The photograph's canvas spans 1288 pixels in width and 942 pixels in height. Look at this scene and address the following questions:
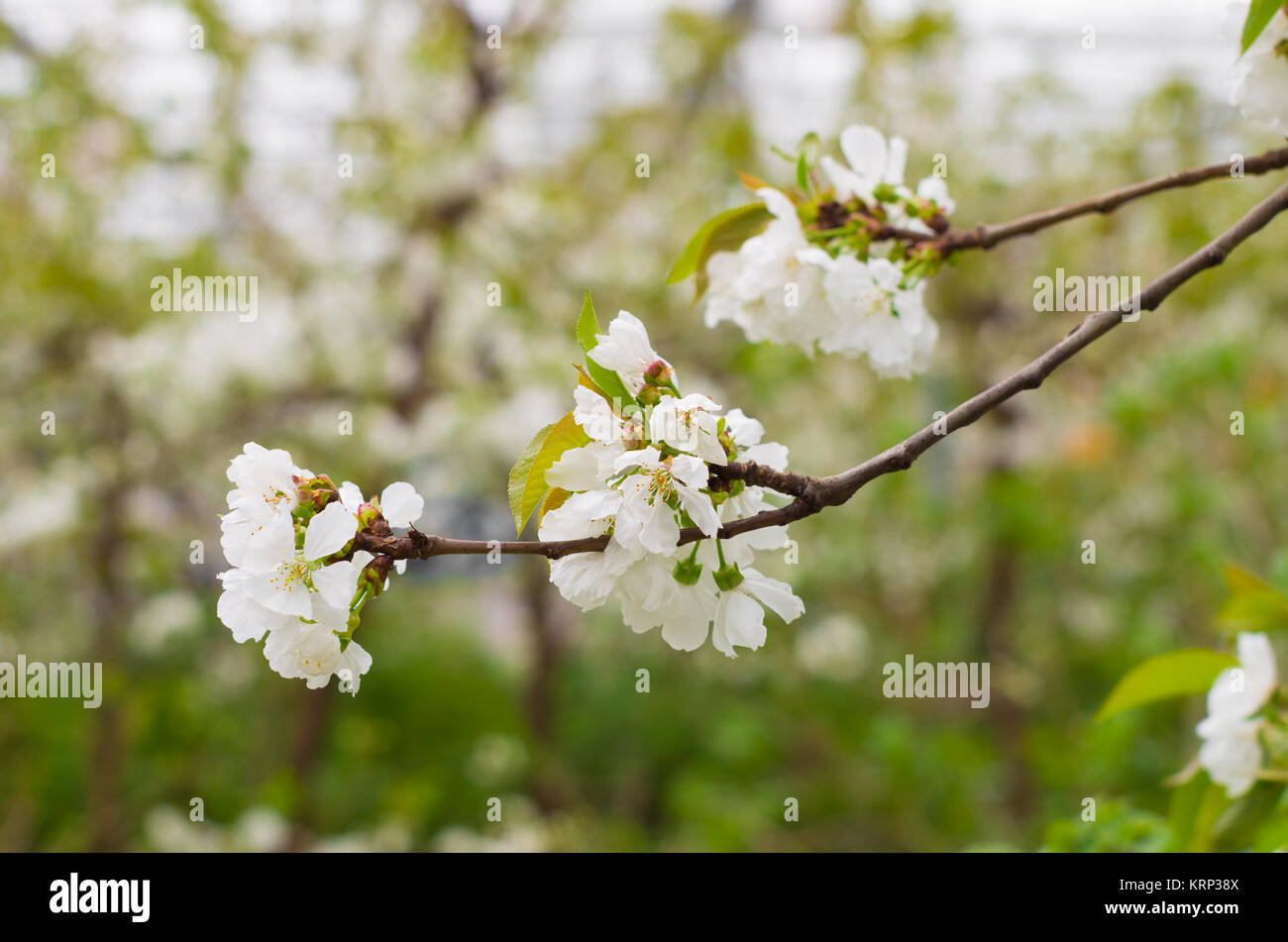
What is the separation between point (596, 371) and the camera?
A: 0.54m

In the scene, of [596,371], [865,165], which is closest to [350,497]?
[596,371]

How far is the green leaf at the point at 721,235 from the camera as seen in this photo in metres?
0.78

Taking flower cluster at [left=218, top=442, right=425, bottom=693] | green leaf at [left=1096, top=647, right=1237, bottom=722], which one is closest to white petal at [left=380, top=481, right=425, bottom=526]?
flower cluster at [left=218, top=442, right=425, bottom=693]

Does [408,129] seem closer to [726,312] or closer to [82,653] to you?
[82,653]

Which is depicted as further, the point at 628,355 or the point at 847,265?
the point at 847,265

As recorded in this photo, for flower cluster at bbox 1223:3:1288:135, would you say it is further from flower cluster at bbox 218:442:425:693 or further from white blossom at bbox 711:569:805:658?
flower cluster at bbox 218:442:425:693

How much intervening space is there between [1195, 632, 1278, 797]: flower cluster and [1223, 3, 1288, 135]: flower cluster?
44cm

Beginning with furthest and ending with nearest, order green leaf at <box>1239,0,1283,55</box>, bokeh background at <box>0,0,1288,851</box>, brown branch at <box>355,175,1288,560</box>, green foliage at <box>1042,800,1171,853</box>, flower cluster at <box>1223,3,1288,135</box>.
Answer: bokeh background at <box>0,0,1288,851</box>
green foliage at <box>1042,800,1171,853</box>
flower cluster at <box>1223,3,1288,135</box>
green leaf at <box>1239,0,1283,55</box>
brown branch at <box>355,175,1288,560</box>

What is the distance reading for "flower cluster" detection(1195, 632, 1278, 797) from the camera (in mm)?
787

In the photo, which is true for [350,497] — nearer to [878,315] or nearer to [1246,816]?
[878,315]

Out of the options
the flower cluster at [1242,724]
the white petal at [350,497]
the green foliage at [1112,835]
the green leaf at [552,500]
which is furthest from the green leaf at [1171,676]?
the white petal at [350,497]

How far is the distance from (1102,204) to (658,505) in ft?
1.53

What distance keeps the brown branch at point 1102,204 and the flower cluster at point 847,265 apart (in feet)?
0.08

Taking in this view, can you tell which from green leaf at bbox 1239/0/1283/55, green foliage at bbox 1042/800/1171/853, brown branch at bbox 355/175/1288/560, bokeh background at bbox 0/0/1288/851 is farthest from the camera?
bokeh background at bbox 0/0/1288/851
